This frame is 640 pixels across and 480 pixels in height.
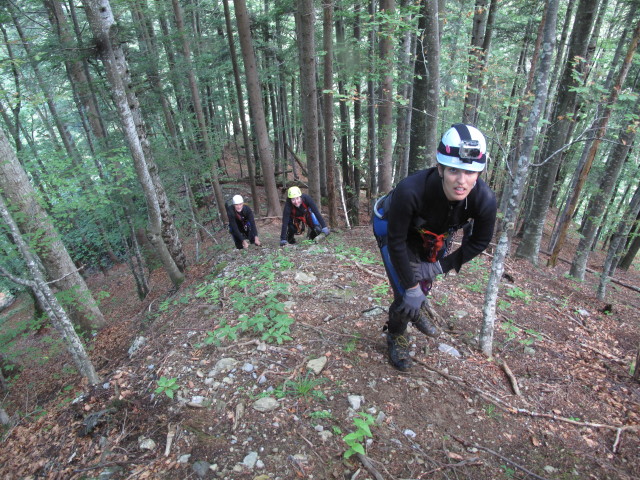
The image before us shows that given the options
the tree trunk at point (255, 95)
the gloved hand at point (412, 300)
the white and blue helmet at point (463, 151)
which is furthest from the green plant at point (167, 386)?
the tree trunk at point (255, 95)

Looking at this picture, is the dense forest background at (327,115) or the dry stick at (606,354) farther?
the dense forest background at (327,115)

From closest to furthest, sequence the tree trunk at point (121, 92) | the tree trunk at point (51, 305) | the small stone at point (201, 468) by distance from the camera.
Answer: the small stone at point (201, 468)
the tree trunk at point (51, 305)
the tree trunk at point (121, 92)

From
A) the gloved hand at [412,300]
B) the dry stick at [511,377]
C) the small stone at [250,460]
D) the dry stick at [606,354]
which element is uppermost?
the gloved hand at [412,300]

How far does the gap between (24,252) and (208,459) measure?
10.5ft

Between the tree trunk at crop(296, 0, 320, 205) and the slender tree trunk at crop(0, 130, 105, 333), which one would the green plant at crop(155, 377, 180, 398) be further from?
the tree trunk at crop(296, 0, 320, 205)

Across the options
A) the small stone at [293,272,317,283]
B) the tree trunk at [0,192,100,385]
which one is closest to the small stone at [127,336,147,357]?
the tree trunk at [0,192,100,385]

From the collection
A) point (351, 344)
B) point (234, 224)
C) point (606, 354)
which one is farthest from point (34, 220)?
point (606, 354)

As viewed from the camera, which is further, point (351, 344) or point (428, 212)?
point (351, 344)

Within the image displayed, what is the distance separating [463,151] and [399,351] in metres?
2.33

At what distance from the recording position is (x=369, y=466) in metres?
2.63

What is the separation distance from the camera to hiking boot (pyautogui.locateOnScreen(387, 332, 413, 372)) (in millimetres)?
3596

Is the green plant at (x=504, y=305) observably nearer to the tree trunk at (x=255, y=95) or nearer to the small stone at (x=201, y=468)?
the small stone at (x=201, y=468)

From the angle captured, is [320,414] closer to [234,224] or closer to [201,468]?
[201,468]

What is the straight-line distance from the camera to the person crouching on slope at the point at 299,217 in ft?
24.8
